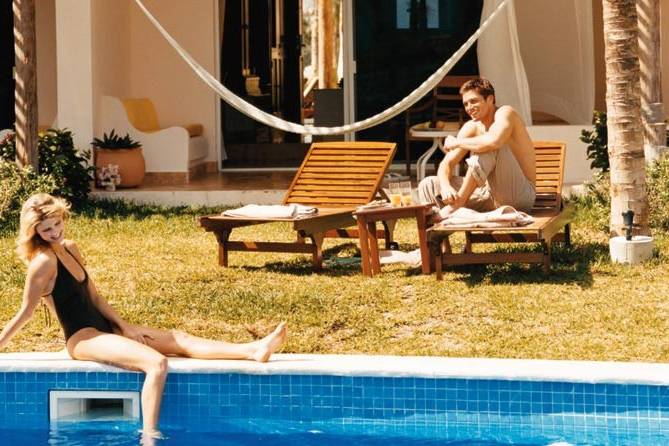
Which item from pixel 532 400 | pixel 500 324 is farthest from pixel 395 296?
pixel 532 400

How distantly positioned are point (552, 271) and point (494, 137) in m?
0.82

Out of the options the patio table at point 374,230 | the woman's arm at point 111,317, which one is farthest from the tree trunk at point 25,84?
the woman's arm at point 111,317

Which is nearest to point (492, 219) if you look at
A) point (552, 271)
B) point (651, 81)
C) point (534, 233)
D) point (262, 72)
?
point (534, 233)

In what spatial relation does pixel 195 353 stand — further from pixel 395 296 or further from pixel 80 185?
pixel 80 185

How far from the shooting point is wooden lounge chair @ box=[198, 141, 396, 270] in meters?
8.22

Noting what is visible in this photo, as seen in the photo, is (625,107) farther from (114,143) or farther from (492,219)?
(114,143)

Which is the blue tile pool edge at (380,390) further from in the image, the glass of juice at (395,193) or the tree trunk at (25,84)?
the tree trunk at (25,84)

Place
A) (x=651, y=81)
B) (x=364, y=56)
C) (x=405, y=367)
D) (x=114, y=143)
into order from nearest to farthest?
(x=405, y=367)
(x=651, y=81)
(x=114, y=143)
(x=364, y=56)

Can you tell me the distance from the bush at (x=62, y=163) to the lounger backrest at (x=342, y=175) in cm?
257

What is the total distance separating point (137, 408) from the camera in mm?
5668

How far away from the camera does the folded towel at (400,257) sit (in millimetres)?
8344

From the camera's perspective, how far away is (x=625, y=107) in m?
8.09

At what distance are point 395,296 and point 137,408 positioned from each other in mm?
2103

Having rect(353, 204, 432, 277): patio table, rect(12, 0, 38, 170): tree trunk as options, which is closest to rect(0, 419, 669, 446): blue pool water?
rect(353, 204, 432, 277): patio table
